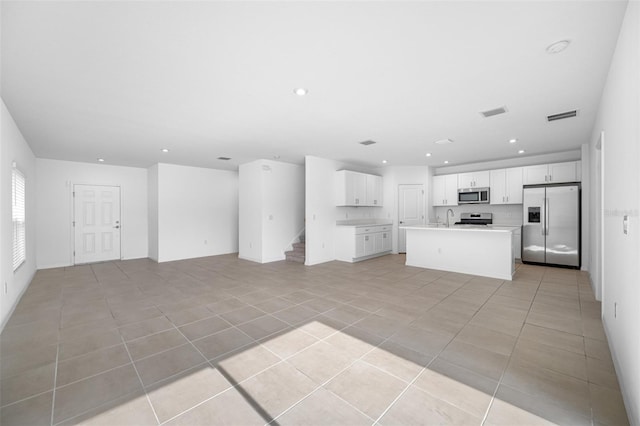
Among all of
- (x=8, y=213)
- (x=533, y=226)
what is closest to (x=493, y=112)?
(x=533, y=226)

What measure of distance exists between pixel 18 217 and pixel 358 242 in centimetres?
633

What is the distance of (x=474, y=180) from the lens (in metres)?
7.32

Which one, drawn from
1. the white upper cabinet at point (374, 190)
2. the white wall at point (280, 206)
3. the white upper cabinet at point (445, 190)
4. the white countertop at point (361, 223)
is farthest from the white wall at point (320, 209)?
the white upper cabinet at point (445, 190)

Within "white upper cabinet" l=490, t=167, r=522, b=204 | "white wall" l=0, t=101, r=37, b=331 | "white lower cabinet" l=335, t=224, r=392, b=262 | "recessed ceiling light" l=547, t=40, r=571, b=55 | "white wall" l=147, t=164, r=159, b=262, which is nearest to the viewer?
"recessed ceiling light" l=547, t=40, r=571, b=55

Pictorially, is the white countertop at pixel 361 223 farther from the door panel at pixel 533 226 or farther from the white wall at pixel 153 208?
the white wall at pixel 153 208

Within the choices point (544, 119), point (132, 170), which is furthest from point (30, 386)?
point (132, 170)

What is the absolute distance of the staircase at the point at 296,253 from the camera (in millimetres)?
6990

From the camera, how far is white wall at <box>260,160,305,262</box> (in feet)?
22.9

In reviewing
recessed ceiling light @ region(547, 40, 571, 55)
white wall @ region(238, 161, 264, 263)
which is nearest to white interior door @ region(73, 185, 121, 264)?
white wall @ region(238, 161, 264, 263)

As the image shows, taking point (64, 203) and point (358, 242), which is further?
point (358, 242)

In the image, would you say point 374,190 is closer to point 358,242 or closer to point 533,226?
point 358,242

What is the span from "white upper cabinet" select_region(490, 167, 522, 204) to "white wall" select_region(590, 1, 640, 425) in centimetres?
454

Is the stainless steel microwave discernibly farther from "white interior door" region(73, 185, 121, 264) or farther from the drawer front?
"white interior door" region(73, 185, 121, 264)

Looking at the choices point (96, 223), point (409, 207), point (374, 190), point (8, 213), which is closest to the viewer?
point (8, 213)
